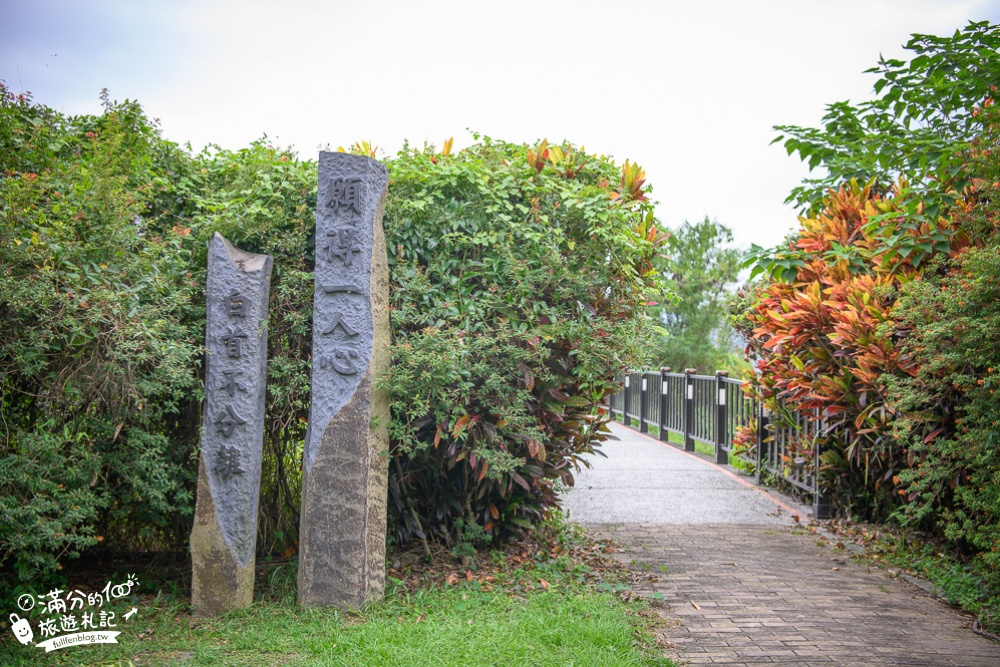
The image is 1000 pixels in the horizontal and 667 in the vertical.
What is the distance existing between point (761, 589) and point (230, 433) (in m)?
3.82

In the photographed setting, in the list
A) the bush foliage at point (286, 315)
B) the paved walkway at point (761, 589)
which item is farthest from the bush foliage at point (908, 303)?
the bush foliage at point (286, 315)

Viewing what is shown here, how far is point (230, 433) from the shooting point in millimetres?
4766

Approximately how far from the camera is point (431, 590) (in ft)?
16.4

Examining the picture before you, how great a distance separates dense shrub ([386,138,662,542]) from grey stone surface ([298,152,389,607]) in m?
0.22

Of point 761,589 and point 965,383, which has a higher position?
point 965,383

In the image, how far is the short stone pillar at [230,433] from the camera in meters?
4.71

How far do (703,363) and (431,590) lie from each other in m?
17.5

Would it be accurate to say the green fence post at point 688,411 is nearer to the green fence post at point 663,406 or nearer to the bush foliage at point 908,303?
the green fence post at point 663,406

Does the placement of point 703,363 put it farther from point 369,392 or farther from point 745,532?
point 369,392

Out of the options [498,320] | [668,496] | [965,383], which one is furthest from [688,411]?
[498,320]

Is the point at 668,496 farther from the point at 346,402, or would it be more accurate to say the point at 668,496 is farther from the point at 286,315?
the point at 286,315

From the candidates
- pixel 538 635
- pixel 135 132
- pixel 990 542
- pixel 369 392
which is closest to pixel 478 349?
pixel 369 392

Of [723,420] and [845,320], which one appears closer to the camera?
[845,320]

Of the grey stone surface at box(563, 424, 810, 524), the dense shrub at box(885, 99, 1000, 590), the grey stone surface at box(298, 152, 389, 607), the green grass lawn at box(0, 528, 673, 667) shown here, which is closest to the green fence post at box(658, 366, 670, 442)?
the grey stone surface at box(563, 424, 810, 524)
